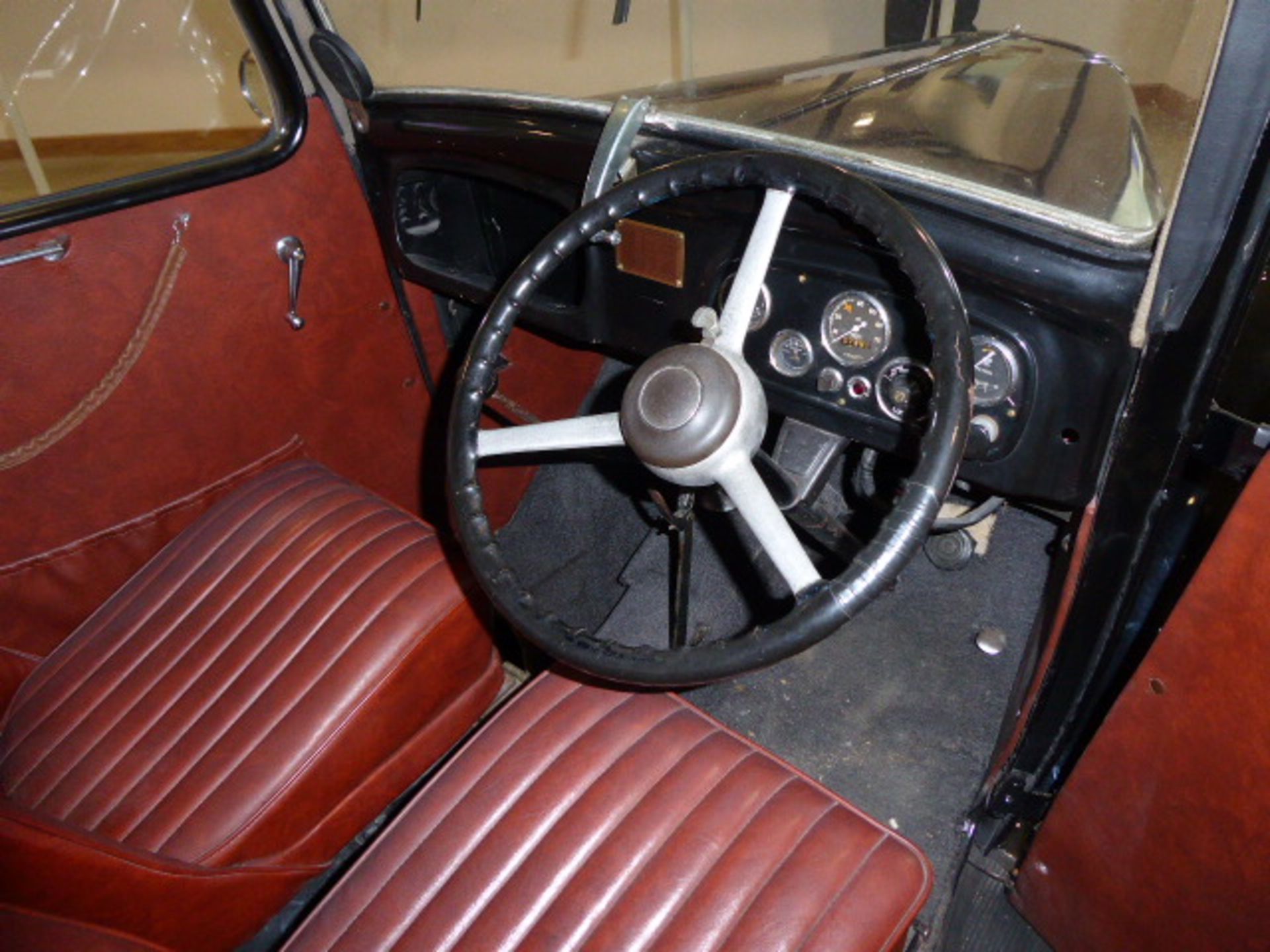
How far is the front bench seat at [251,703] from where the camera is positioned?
1.12m

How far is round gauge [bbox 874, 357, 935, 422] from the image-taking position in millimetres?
1112

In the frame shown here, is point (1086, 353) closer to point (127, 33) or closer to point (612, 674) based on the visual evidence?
point (612, 674)

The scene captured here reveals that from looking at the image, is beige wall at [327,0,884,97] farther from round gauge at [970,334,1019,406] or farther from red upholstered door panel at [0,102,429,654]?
round gauge at [970,334,1019,406]

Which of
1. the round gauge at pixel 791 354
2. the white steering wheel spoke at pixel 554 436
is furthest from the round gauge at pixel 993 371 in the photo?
the white steering wheel spoke at pixel 554 436

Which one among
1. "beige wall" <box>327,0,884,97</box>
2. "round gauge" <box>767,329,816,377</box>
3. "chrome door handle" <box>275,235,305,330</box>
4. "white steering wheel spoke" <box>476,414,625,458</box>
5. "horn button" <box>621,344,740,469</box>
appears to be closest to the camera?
"horn button" <box>621,344,740,469</box>

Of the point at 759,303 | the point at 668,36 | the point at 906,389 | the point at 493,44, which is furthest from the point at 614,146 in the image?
the point at 493,44

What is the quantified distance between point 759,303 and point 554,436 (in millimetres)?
376

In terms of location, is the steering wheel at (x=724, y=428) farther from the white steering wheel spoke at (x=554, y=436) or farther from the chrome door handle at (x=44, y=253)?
the chrome door handle at (x=44, y=253)

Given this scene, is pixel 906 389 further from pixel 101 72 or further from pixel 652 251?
pixel 101 72

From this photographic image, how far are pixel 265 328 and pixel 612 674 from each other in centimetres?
109

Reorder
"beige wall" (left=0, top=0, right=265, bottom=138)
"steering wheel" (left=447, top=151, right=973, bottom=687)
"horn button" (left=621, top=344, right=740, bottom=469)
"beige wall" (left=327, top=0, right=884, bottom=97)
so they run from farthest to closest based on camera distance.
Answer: "beige wall" (left=0, top=0, right=265, bottom=138) → "beige wall" (left=327, top=0, right=884, bottom=97) → "horn button" (left=621, top=344, right=740, bottom=469) → "steering wheel" (left=447, top=151, right=973, bottom=687)

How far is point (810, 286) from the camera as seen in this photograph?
1182mm

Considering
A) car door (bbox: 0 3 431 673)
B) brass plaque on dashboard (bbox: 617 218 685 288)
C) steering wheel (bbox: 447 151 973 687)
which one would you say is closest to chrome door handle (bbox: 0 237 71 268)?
car door (bbox: 0 3 431 673)

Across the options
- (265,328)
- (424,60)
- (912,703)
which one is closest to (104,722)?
(265,328)
